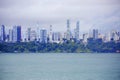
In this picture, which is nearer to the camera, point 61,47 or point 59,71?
point 59,71

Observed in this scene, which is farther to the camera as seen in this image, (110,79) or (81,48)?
(81,48)

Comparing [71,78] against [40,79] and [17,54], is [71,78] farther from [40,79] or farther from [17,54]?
[17,54]

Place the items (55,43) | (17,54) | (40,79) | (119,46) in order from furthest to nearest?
(17,54)
(55,43)
(119,46)
(40,79)

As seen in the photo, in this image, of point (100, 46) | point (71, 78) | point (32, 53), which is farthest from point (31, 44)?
point (71, 78)

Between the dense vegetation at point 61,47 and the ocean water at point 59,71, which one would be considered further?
the dense vegetation at point 61,47

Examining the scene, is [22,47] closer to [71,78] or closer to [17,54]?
[17,54]

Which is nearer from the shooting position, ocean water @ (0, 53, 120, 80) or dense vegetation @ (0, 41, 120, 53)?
ocean water @ (0, 53, 120, 80)

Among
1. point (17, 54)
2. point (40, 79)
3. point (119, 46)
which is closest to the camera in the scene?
point (40, 79)
